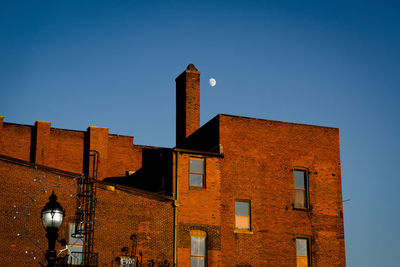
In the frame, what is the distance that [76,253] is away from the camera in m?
30.1

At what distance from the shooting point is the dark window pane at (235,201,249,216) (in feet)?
113

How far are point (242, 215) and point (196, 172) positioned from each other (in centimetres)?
352

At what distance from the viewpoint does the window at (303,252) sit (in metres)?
35.1

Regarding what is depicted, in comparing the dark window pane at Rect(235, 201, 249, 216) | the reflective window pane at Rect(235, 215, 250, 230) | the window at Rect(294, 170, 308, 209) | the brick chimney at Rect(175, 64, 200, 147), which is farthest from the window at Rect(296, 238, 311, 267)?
the brick chimney at Rect(175, 64, 200, 147)

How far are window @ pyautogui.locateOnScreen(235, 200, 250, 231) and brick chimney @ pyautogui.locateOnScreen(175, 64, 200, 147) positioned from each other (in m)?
6.89

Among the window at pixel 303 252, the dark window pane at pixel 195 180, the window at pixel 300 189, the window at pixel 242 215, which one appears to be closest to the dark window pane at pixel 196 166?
the dark window pane at pixel 195 180

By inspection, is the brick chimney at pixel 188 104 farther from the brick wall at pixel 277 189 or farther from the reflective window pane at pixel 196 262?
the reflective window pane at pixel 196 262

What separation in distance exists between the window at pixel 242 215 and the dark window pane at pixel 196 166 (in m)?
2.76

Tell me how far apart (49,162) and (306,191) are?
52.4 ft

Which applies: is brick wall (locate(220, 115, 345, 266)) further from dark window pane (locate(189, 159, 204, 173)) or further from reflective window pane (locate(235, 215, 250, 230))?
dark window pane (locate(189, 159, 204, 173))

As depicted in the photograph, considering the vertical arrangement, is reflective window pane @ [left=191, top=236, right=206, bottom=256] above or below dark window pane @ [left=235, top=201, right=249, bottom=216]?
below

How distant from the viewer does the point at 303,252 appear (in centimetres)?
3538

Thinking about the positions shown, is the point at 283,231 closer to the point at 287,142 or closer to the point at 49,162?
the point at 287,142

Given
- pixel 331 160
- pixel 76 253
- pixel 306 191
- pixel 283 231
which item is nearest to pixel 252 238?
pixel 283 231
